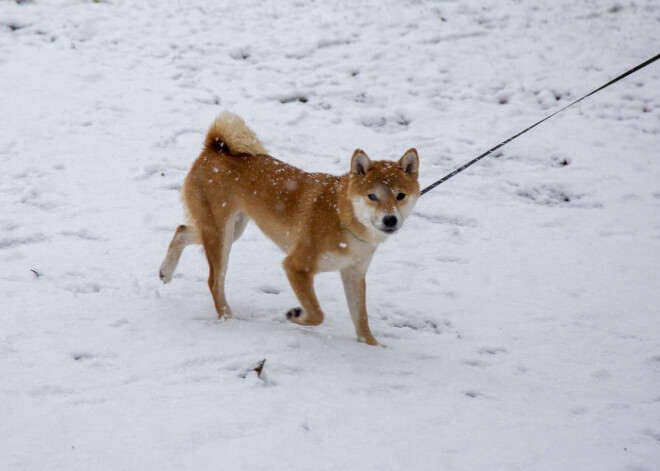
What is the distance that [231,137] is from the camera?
4742 mm

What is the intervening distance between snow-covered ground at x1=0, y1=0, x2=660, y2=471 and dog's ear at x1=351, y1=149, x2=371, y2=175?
1.25 meters

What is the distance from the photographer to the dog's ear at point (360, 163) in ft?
13.7

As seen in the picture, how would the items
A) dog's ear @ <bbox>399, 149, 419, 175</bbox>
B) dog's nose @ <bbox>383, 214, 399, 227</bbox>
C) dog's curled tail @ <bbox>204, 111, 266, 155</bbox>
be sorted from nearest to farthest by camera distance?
dog's nose @ <bbox>383, 214, 399, 227</bbox>
dog's ear @ <bbox>399, 149, 419, 175</bbox>
dog's curled tail @ <bbox>204, 111, 266, 155</bbox>

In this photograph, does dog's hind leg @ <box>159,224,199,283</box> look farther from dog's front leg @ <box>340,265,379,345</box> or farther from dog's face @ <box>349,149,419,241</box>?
dog's face @ <box>349,149,419,241</box>

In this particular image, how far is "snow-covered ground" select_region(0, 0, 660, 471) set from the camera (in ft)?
10.1

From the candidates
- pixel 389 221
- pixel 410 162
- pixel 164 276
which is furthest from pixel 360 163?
pixel 164 276

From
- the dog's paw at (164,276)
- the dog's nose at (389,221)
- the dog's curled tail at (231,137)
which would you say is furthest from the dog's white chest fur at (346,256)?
the dog's paw at (164,276)

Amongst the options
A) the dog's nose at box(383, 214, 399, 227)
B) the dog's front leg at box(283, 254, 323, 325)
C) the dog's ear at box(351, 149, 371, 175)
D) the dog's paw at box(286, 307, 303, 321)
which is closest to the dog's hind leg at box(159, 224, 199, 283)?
the dog's front leg at box(283, 254, 323, 325)

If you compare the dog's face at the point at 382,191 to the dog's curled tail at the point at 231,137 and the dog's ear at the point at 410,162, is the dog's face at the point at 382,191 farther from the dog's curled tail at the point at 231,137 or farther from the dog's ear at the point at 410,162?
the dog's curled tail at the point at 231,137

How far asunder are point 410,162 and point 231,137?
148cm

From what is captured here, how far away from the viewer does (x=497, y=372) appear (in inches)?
158

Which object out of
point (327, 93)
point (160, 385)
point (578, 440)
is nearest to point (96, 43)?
point (327, 93)

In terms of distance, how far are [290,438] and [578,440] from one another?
163cm

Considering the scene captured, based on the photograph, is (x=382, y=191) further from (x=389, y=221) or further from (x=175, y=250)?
(x=175, y=250)
